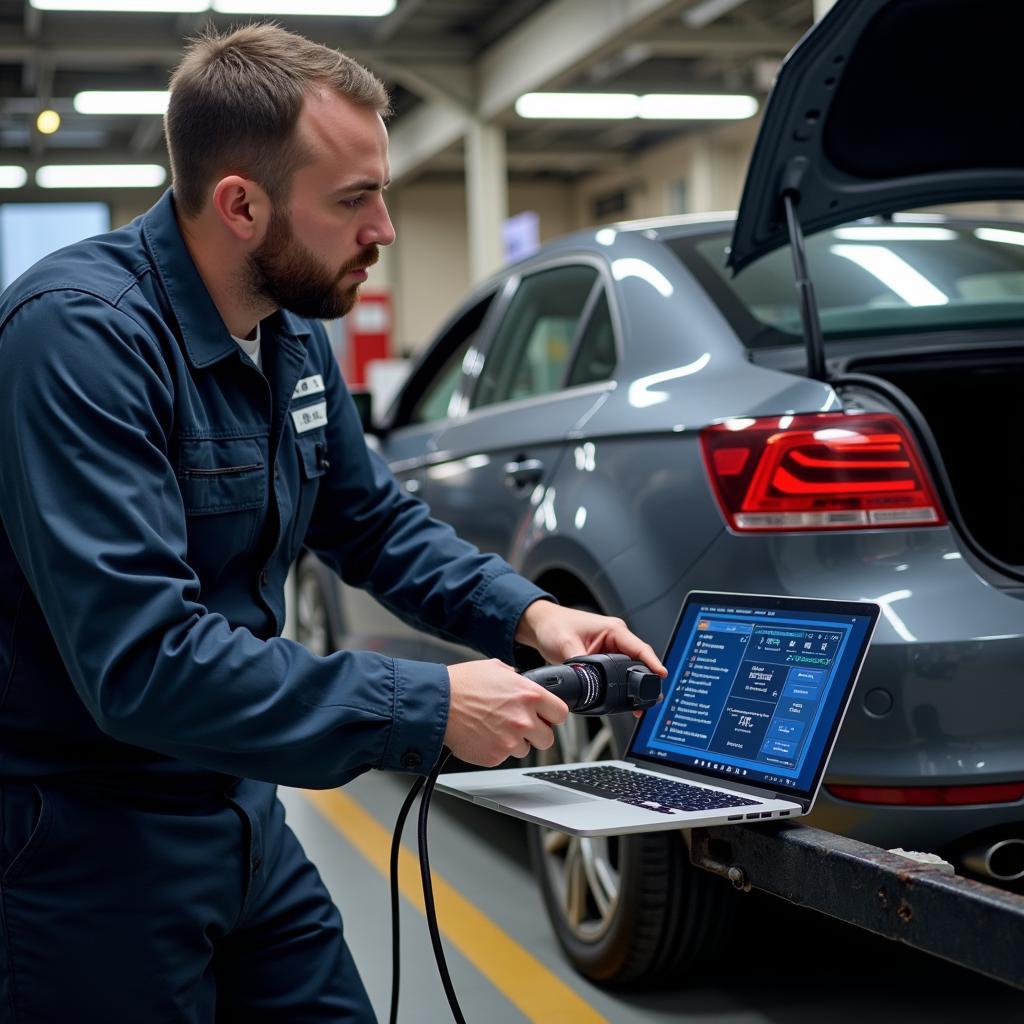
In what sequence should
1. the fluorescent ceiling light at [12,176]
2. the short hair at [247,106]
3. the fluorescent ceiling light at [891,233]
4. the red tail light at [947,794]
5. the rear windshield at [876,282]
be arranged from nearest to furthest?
the short hair at [247,106] < the red tail light at [947,794] < the rear windshield at [876,282] < the fluorescent ceiling light at [891,233] < the fluorescent ceiling light at [12,176]

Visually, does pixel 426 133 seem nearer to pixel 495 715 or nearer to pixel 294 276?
pixel 294 276

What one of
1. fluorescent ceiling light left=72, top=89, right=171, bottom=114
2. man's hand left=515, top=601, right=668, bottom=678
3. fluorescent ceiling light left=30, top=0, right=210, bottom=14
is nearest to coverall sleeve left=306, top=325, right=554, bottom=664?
man's hand left=515, top=601, right=668, bottom=678

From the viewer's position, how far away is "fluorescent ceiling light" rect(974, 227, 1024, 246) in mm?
3443

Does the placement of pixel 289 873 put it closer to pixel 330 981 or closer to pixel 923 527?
pixel 330 981

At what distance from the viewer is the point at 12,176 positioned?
2000cm

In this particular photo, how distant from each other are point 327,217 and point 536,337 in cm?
218

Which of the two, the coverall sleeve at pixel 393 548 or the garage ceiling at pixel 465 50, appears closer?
the coverall sleeve at pixel 393 548

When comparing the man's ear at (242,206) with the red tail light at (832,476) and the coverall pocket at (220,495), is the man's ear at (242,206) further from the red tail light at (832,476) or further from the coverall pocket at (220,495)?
the red tail light at (832,476)

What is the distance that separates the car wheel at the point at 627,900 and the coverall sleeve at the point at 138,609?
1209 millimetres

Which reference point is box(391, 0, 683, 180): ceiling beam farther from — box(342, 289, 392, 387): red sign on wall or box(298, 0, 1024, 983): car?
box(298, 0, 1024, 983): car

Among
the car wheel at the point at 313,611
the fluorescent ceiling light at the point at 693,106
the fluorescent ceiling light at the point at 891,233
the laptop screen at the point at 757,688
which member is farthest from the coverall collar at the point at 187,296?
the fluorescent ceiling light at the point at 693,106

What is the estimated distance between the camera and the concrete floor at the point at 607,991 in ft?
9.19

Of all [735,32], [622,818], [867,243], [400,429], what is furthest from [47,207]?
[622,818]

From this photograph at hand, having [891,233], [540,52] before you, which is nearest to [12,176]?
[540,52]
